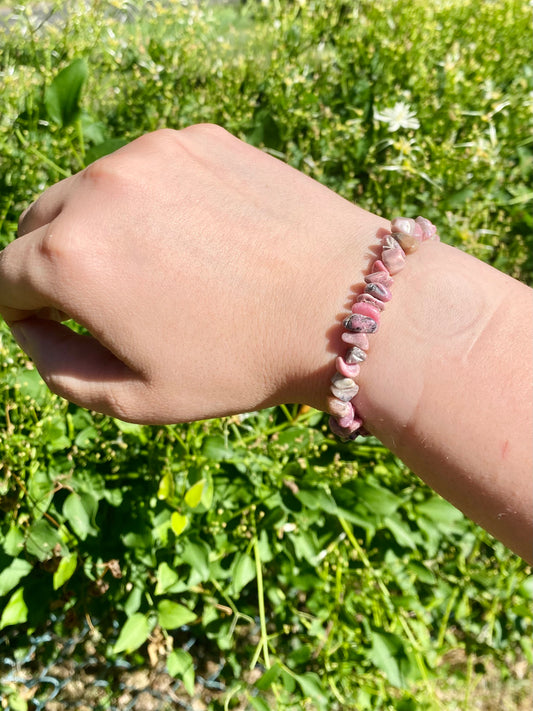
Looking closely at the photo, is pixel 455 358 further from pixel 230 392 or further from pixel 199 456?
pixel 199 456

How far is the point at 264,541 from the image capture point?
1.70 metres

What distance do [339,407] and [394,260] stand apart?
0.77 feet

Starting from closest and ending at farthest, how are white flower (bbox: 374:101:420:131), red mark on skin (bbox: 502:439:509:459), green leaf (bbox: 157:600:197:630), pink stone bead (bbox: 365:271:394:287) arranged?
red mark on skin (bbox: 502:439:509:459) → pink stone bead (bbox: 365:271:394:287) → green leaf (bbox: 157:600:197:630) → white flower (bbox: 374:101:420:131)

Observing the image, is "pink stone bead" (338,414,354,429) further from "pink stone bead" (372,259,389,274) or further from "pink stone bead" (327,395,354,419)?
"pink stone bead" (372,259,389,274)

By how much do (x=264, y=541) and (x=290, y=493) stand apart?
6.4 inches

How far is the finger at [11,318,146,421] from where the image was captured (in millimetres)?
1100

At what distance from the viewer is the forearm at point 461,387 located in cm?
92

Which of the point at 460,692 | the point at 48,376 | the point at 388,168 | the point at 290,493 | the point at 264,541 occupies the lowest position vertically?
the point at 460,692

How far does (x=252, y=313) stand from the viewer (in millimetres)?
1089

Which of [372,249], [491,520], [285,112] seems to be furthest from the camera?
[285,112]

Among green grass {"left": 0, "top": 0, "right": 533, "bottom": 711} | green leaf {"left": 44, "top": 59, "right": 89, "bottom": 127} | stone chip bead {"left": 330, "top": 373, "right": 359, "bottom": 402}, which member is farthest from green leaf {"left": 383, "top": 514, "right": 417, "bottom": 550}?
green leaf {"left": 44, "top": 59, "right": 89, "bottom": 127}

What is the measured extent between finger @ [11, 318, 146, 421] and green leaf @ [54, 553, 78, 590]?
0.57 meters

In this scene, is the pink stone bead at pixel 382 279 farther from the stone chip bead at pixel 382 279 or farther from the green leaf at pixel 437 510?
the green leaf at pixel 437 510

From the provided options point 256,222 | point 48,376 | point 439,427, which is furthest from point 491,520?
point 48,376
